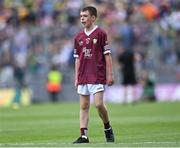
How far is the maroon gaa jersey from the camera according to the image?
13406mm

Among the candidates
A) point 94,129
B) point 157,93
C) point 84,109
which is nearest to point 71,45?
point 157,93

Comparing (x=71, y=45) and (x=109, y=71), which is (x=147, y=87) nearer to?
(x=71, y=45)

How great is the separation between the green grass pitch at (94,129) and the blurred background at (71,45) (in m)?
7.08

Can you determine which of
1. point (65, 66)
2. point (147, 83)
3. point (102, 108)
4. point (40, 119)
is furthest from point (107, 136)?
point (65, 66)

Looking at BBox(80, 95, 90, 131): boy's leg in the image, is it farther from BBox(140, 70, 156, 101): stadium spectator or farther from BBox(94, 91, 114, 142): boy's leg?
BBox(140, 70, 156, 101): stadium spectator

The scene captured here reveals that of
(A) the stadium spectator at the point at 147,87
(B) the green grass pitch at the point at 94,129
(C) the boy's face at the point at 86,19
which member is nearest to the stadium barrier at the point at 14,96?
(A) the stadium spectator at the point at 147,87

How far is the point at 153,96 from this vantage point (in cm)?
3394

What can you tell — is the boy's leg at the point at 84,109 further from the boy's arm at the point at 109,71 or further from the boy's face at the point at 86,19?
the boy's face at the point at 86,19

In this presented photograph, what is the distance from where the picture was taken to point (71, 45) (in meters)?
35.1

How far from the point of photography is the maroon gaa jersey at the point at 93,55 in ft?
44.0

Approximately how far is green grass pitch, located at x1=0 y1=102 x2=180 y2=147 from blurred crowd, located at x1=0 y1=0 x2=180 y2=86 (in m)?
7.02

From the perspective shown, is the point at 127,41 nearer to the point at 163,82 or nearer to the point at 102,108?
the point at 163,82

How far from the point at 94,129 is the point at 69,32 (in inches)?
682

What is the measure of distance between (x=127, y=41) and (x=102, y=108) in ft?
66.6
